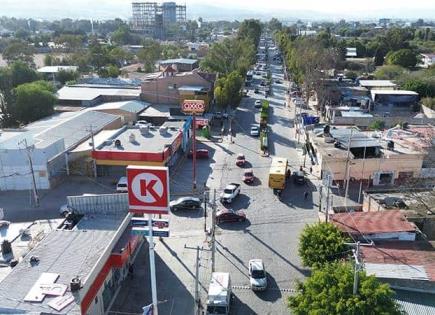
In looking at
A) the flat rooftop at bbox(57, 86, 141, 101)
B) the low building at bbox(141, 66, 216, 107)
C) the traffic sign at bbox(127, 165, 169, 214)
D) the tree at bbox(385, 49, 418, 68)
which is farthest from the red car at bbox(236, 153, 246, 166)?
the tree at bbox(385, 49, 418, 68)

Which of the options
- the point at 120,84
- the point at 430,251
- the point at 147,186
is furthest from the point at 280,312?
the point at 120,84

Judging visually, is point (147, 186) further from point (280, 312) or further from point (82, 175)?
point (82, 175)

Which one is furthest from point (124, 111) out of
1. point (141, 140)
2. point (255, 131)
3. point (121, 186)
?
point (121, 186)

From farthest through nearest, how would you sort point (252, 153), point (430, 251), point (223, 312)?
point (252, 153)
point (430, 251)
point (223, 312)

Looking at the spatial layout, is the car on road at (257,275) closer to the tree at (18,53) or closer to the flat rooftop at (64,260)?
the flat rooftop at (64,260)

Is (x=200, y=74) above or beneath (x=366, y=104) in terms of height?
above

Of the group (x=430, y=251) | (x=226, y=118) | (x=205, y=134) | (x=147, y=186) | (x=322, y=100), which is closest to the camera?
(x=147, y=186)

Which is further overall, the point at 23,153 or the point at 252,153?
the point at 252,153
